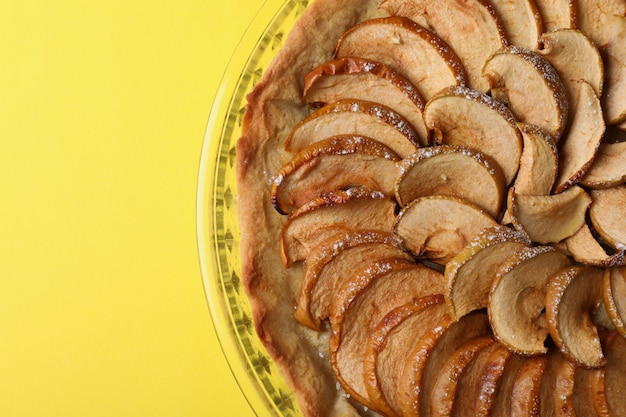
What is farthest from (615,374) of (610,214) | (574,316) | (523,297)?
(610,214)

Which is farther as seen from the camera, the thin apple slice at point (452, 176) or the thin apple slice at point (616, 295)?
the thin apple slice at point (452, 176)

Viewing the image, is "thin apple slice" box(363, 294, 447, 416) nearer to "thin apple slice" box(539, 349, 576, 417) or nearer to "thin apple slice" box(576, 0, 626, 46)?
"thin apple slice" box(539, 349, 576, 417)

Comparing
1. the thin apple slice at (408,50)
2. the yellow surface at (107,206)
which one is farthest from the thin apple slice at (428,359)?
the yellow surface at (107,206)

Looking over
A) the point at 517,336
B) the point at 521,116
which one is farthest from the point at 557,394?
the point at 521,116

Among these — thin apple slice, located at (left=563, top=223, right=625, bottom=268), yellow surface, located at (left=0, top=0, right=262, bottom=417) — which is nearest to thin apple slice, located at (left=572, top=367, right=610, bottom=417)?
thin apple slice, located at (left=563, top=223, right=625, bottom=268)

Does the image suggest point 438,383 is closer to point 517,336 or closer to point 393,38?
point 517,336

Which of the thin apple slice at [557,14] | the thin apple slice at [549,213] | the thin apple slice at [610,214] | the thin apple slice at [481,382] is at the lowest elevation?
the thin apple slice at [481,382]

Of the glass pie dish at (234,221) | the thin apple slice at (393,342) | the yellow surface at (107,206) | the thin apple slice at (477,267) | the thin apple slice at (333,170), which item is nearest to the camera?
the thin apple slice at (477,267)

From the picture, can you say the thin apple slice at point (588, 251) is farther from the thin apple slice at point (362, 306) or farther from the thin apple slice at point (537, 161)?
the thin apple slice at point (362, 306)
